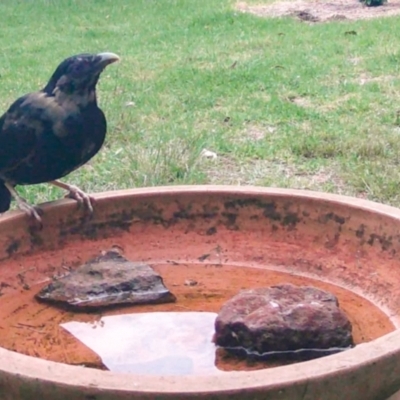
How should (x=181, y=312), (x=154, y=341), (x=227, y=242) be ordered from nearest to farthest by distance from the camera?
(x=154, y=341) → (x=181, y=312) → (x=227, y=242)

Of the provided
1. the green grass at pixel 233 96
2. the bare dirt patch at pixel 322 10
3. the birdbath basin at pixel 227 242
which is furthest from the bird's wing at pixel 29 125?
the bare dirt patch at pixel 322 10

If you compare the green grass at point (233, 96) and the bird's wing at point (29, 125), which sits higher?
the bird's wing at point (29, 125)

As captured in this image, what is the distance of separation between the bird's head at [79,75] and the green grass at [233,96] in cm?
152

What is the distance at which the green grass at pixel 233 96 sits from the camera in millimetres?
4957

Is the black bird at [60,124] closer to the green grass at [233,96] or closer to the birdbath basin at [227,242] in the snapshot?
the birdbath basin at [227,242]

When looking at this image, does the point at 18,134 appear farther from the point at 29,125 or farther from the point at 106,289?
the point at 106,289

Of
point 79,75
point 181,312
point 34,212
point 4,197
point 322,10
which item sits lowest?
point 322,10

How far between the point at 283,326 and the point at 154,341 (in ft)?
1.27

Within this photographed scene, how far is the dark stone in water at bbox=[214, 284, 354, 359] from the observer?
215 centimetres

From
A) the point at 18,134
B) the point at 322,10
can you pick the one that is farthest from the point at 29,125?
the point at 322,10

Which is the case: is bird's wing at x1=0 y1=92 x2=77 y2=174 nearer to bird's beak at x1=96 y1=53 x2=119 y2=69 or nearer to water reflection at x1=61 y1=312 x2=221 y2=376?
bird's beak at x1=96 y1=53 x2=119 y2=69

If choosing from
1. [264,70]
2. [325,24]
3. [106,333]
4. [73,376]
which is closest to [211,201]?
[106,333]

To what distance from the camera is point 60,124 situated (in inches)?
115

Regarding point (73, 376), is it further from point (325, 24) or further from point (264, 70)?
point (325, 24)
